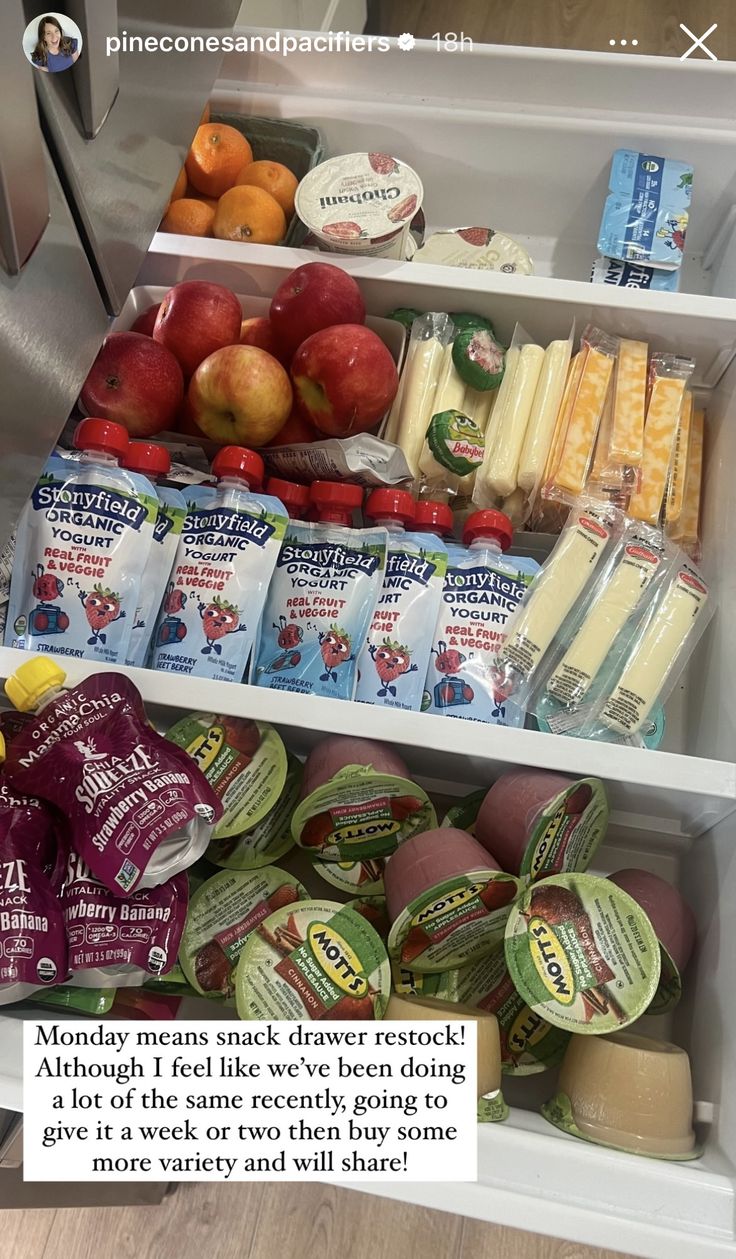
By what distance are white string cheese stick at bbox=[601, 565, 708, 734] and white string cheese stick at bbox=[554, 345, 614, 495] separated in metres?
0.20

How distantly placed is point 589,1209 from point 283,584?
737 millimetres

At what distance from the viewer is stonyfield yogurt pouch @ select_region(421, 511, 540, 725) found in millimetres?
1071

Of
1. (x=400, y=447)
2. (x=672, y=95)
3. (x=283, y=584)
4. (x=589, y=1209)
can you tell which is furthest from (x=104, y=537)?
(x=672, y=95)

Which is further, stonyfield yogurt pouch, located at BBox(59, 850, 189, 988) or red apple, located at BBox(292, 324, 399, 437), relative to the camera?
red apple, located at BBox(292, 324, 399, 437)

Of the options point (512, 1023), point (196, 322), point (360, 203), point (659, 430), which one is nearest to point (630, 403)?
point (659, 430)

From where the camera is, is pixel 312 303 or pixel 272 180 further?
pixel 272 180

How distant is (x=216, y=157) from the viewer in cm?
144

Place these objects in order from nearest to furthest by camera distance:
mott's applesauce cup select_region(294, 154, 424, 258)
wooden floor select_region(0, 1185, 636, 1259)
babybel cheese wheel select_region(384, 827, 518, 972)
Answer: babybel cheese wheel select_region(384, 827, 518, 972)
mott's applesauce cup select_region(294, 154, 424, 258)
wooden floor select_region(0, 1185, 636, 1259)

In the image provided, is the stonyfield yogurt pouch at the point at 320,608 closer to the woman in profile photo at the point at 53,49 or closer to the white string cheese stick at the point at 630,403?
the white string cheese stick at the point at 630,403

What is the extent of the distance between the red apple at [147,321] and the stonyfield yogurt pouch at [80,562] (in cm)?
35

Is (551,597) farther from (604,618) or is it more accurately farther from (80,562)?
(80,562)

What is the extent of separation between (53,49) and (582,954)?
91 cm

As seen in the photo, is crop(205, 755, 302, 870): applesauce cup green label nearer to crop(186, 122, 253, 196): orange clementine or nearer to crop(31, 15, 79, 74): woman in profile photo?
crop(31, 15, 79, 74): woman in profile photo

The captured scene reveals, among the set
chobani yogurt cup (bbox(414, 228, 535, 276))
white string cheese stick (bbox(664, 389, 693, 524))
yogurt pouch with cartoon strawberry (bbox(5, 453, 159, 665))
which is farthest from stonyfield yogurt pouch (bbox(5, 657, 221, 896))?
chobani yogurt cup (bbox(414, 228, 535, 276))
